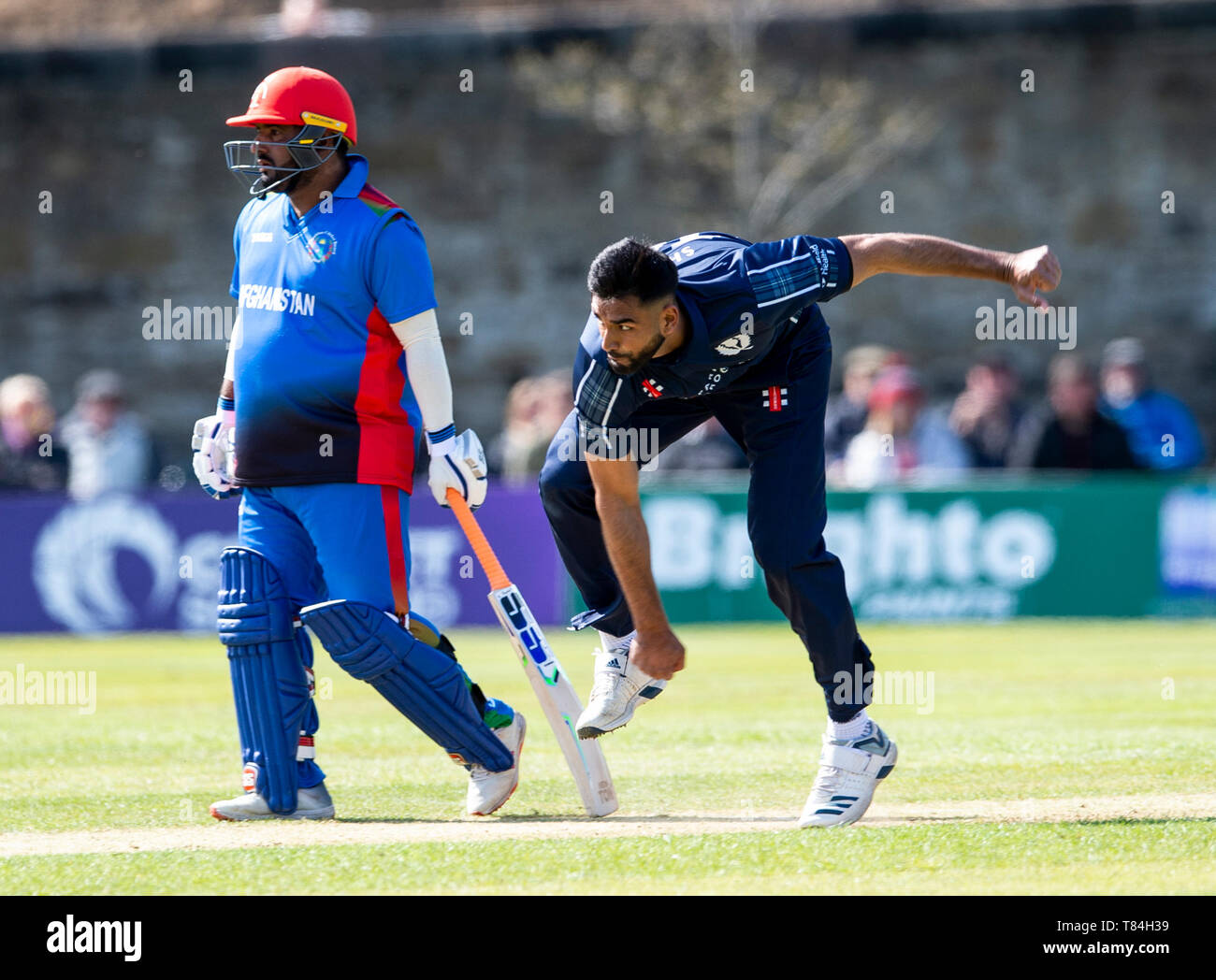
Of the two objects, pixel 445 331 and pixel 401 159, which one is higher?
pixel 401 159

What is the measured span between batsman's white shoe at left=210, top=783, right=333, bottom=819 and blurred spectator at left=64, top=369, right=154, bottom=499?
10.7m

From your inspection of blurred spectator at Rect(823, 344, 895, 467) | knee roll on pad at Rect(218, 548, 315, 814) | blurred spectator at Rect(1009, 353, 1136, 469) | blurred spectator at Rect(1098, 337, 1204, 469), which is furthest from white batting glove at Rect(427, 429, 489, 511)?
blurred spectator at Rect(1098, 337, 1204, 469)

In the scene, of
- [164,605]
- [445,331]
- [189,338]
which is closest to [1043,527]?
[164,605]

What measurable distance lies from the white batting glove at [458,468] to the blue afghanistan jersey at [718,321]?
543 millimetres

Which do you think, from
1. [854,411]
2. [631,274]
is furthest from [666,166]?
[631,274]

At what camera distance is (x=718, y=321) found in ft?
21.8

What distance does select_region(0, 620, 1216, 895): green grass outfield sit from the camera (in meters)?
5.75

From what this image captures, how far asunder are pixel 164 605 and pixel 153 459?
1.52m

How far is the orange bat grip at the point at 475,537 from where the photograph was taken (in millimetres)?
7215

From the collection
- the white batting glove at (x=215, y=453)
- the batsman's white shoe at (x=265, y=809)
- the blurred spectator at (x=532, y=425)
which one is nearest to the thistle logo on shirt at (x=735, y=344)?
the white batting glove at (x=215, y=453)

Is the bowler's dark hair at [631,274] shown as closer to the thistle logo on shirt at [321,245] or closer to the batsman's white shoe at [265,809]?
the thistle logo on shirt at [321,245]

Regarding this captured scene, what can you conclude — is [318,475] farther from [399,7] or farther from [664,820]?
[399,7]

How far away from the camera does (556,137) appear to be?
28484 millimetres
